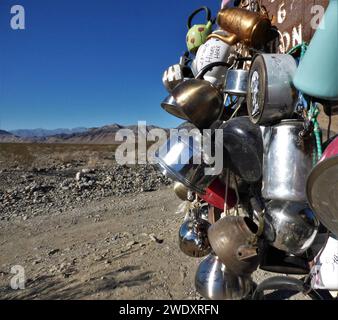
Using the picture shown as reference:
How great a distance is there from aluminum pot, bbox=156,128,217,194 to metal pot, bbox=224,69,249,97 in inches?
5.7

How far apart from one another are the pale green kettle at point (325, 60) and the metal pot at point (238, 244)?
0.36 metres

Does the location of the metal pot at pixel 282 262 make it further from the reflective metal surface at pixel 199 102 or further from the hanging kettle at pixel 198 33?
the hanging kettle at pixel 198 33

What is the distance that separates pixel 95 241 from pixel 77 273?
0.61 meters

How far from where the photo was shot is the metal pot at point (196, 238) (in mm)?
1276

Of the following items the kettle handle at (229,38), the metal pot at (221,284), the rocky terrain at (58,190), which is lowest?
the rocky terrain at (58,190)

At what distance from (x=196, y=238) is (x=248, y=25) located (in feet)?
2.51

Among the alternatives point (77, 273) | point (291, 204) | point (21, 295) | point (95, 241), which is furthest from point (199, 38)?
point (95, 241)

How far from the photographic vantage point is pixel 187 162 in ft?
2.79

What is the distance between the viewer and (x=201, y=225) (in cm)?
130

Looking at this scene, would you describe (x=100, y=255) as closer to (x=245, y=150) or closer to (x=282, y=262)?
(x=282, y=262)

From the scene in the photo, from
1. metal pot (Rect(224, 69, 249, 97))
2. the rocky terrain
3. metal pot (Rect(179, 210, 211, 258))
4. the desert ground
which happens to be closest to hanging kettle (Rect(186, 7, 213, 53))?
metal pot (Rect(224, 69, 249, 97))

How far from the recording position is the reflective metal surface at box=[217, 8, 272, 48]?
0.90 m

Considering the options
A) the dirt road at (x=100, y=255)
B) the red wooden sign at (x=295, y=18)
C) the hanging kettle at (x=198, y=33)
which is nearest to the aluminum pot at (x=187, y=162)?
the red wooden sign at (x=295, y=18)
